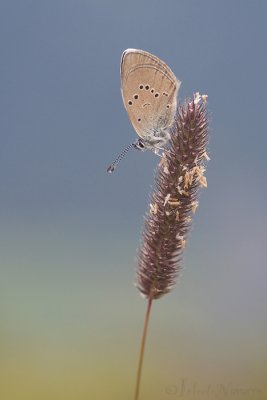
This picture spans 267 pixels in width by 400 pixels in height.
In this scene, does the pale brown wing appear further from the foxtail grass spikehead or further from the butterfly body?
the foxtail grass spikehead

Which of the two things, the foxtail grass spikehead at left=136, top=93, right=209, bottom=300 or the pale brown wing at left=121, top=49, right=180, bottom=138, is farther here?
the pale brown wing at left=121, top=49, right=180, bottom=138

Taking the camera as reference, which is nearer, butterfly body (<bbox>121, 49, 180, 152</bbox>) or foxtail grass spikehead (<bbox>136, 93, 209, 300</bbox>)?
foxtail grass spikehead (<bbox>136, 93, 209, 300</bbox>)

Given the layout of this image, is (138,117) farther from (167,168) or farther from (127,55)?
(167,168)

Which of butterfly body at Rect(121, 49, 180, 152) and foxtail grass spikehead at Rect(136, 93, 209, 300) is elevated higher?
butterfly body at Rect(121, 49, 180, 152)

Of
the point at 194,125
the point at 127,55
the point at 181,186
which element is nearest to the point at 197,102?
the point at 194,125

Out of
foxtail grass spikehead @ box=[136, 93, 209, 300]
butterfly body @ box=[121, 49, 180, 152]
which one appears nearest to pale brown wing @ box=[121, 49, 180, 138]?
butterfly body @ box=[121, 49, 180, 152]


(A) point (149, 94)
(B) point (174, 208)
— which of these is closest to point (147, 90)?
(A) point (149, 94)

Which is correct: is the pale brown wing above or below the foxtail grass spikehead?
above
